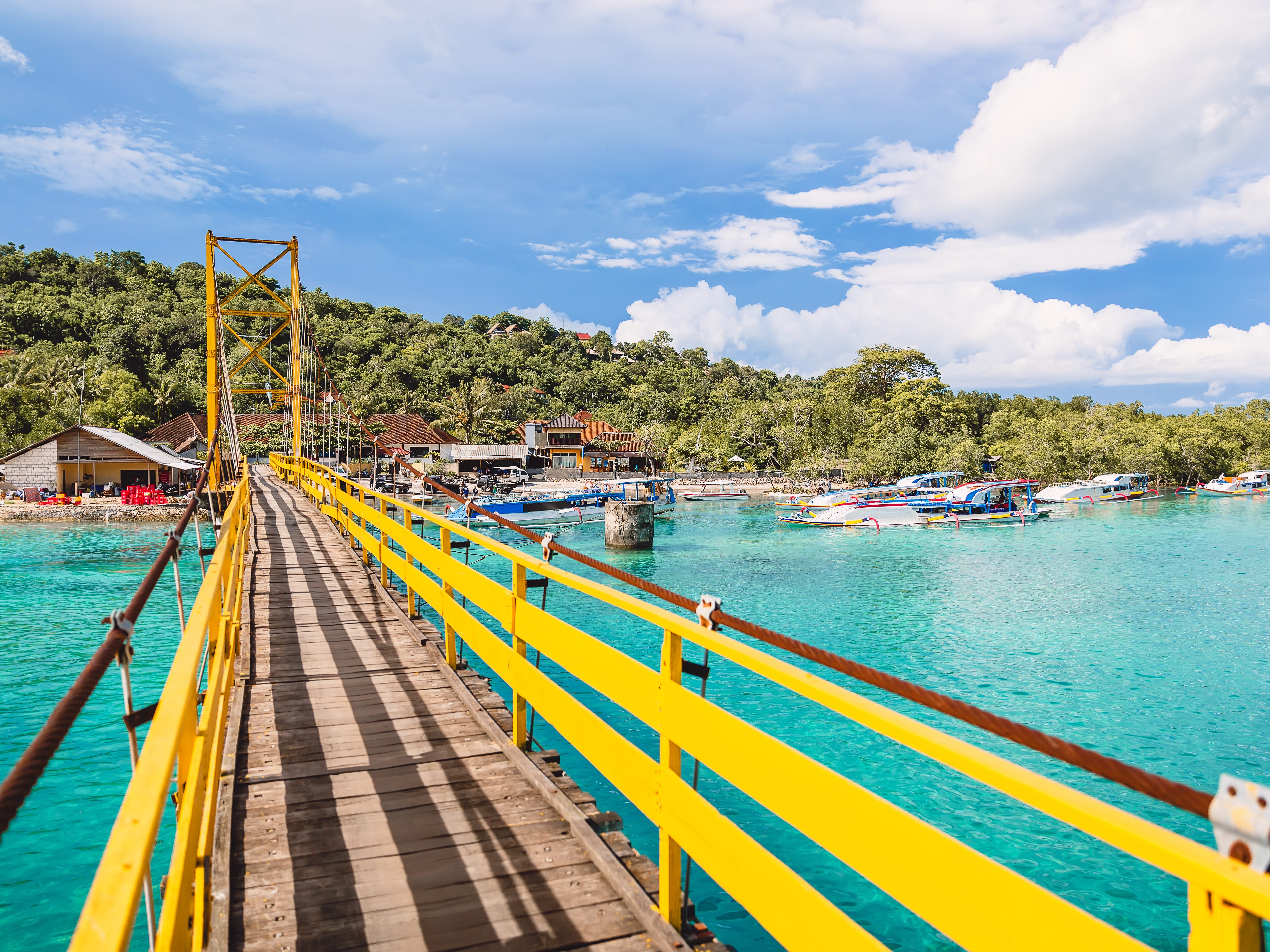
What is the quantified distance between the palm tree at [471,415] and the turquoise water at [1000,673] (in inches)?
1794

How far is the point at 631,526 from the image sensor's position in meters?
35.0

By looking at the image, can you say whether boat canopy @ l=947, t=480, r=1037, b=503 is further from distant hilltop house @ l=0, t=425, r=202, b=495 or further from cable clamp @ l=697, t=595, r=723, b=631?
cable clamp @ l=697, t=595, r=723, b=631

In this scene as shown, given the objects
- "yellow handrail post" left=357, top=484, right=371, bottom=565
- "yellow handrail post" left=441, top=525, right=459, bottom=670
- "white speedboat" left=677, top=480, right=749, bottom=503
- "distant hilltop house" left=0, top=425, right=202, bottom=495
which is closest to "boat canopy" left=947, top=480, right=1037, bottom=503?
"white speedboat" left=677, top=480, right=749, bottom=503

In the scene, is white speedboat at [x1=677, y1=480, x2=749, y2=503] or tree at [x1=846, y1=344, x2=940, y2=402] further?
tree at [x1=846, y1=344, x2=940, y2=402]

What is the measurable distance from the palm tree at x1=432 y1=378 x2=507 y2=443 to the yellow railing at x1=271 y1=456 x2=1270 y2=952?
247ft

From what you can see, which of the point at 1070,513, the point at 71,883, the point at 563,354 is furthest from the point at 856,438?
the point at 71,883

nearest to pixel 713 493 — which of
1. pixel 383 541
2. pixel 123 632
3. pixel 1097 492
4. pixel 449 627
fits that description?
pixel 1097 492

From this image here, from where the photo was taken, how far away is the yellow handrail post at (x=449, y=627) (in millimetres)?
6090

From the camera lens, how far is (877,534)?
135ft

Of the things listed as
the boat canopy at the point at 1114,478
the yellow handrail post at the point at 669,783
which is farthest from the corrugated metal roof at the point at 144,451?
the boat canopy at the point at 1114,478

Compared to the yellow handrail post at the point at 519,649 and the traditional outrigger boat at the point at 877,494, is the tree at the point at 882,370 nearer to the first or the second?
the traditional outrigger boat at the point at 877,494

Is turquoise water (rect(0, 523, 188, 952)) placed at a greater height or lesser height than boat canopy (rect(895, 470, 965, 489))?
lesser

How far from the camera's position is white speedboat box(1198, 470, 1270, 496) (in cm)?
7444

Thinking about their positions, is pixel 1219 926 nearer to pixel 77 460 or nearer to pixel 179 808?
pixel 179 808
